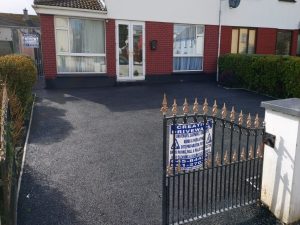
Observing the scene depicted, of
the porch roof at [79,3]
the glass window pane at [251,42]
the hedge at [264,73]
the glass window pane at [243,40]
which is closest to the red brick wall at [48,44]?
the porch roof at [79,3]

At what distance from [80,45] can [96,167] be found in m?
8.75

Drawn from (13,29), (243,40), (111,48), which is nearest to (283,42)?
(243,40)

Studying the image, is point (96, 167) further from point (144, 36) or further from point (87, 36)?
point (144, 36)

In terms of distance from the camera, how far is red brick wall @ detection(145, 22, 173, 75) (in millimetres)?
13492

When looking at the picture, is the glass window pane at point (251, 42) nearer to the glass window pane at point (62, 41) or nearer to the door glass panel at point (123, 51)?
the door glass panel at point (123, 51)

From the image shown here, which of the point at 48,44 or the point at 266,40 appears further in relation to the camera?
the point at 266,40

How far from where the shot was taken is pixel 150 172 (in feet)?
15.8

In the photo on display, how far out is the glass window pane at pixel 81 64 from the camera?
485 inches

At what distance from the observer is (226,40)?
1530 cm

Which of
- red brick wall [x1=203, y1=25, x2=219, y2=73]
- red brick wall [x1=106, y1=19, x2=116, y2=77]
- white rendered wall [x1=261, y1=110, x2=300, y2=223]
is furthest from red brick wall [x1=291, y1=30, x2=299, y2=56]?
white rendered wall [x1=261, y1=110, x2=300, y2=223]

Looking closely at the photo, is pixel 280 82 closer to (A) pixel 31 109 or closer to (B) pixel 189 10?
(B) pixel 189 10

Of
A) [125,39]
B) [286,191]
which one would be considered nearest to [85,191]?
[286,191]

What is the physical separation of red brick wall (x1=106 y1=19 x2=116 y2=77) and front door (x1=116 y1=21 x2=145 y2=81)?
188 mm

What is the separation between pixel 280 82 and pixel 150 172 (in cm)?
800
